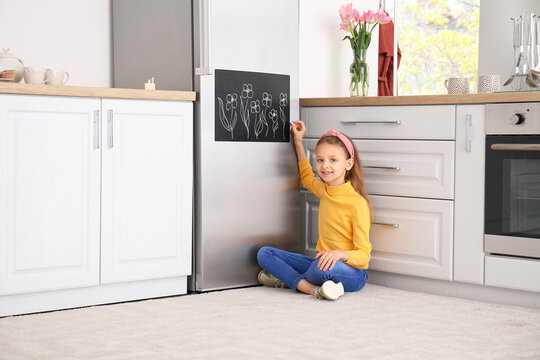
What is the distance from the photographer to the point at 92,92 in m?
2.57

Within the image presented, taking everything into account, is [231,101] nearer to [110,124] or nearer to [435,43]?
[110,124]

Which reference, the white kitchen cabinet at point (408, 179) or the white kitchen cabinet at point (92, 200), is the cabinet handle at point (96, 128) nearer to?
the white kitchen cabinet at point (92, 200)

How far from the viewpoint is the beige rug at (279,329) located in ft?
6.68

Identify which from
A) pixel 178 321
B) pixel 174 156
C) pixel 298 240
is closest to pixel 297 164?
pixel 298 240

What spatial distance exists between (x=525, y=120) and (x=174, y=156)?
1.29 metres

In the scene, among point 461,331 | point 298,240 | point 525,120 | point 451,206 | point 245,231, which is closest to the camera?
point 461,331

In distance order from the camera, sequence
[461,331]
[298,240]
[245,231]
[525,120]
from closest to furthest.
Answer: [461,331] < [525,120] < [245,231] < [298,240]

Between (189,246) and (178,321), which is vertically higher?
(189,246)

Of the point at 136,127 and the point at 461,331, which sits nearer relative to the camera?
the point at 461,331

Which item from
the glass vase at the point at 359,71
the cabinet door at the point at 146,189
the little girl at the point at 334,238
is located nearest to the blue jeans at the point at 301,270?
the little girl at the point at 334,238

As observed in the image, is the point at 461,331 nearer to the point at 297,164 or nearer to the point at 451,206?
the point at 451,206

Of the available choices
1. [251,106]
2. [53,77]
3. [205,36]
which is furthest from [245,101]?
[53,77]

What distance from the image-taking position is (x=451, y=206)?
9.18 ft

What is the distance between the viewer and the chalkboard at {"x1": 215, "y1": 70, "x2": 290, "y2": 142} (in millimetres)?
2891
